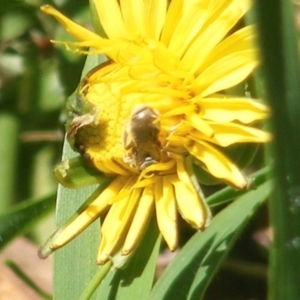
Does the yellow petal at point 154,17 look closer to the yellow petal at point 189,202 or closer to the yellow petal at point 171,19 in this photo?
the yellow petal at point 171,19

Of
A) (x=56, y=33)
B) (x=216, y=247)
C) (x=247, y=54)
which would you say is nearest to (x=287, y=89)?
(x=247, y=54)

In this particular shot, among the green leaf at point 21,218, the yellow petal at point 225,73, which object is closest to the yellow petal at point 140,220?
the yellow petal at point 225,73

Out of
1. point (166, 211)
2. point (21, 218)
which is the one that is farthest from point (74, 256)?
point (166, 211)

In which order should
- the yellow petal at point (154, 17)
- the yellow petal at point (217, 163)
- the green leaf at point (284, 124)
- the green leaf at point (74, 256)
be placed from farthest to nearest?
the green leaf at point (74, 256)
the yellow petal at point (154, 17)
the yellow petal at point (217, 163)
the green leaf at point (284, 124)

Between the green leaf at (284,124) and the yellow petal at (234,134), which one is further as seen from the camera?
the yellow petal at (234,134)

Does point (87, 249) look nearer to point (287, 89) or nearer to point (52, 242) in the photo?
point (52, 242)

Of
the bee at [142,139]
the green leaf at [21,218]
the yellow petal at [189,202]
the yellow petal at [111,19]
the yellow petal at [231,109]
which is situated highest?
the yellow petal at [111,19]

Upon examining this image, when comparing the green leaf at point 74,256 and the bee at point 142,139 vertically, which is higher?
the bee at point 142,139
